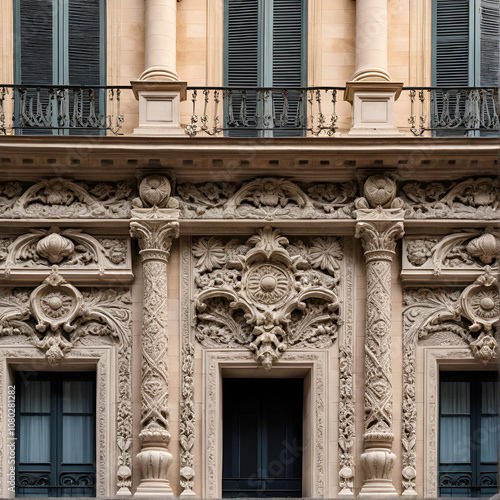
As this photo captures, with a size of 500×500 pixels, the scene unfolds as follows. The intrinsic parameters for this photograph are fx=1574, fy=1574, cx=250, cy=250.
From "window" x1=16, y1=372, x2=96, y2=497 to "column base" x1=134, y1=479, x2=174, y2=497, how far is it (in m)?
0.97

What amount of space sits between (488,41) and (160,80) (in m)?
4.80

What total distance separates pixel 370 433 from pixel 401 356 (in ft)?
4.04

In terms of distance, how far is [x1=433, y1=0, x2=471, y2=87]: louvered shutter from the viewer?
22.4 meters

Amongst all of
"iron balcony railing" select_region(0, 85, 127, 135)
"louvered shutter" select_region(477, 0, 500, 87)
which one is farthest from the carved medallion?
"louvered shutter" select_region(477, 0, 500, 87)

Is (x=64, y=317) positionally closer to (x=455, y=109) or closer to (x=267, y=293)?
(x=267, y=293)

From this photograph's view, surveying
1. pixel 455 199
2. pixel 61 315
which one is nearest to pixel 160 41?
pixel 61 315

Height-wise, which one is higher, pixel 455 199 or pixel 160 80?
pixel 160 80

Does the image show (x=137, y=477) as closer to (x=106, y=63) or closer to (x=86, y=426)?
(x=86, y=426)

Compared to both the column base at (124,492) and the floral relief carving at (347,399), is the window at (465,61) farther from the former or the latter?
the column base at (124,492)

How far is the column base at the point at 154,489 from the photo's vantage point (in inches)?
806

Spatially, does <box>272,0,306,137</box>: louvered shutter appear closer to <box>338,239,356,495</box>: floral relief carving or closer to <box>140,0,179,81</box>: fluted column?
<box>140,0,179,81</box>: fluted column

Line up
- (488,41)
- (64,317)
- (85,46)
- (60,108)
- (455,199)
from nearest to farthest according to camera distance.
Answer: (64,317)
(455,199)
(60,108)
(85,46)
(488,41)

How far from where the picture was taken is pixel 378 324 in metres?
21.0

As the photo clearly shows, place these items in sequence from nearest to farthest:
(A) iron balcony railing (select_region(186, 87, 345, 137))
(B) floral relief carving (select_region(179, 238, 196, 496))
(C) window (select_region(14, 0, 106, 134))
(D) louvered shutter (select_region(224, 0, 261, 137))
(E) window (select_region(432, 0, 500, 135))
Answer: (B) floral relief carving (select_region(179, 238, 196, 496)), (A) iron balcony railing (select_region(186, 87, 345, 137)), (E) window (select_region(432, 0, 500, 135)), (D) louvered shutter (select_region(224, 0, 261, 137)), (C) window (select_region(14, 0, 106, 134))
